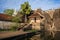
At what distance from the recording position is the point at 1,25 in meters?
30.5

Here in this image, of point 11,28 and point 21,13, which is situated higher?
point 21,13

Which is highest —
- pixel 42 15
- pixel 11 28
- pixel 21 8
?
pixel 21 8

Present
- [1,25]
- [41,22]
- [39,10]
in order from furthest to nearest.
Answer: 1. [39,10]
2. [41,22]
3. [1,25]

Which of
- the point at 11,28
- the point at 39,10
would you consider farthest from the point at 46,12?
the point at 11,28

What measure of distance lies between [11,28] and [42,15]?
1577cm

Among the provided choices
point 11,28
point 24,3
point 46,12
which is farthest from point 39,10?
point 11,28

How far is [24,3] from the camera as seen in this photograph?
4541 centimetres

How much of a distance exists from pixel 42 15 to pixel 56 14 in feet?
18.7

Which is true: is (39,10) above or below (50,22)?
above

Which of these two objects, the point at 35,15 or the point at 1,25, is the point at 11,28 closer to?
the point at 1,25

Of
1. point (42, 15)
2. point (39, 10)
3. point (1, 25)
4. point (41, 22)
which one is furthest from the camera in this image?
point (39, 10)

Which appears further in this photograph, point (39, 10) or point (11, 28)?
point (39, 10)

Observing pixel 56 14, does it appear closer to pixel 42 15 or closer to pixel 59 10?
pixel 59 10

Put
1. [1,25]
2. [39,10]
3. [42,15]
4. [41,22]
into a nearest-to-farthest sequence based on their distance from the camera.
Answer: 1. [1,25]
2. [41,22]
3. [42,15]
4. [39,10]
